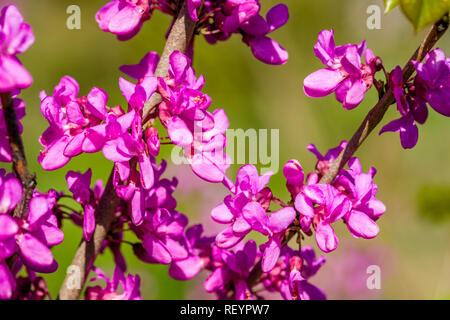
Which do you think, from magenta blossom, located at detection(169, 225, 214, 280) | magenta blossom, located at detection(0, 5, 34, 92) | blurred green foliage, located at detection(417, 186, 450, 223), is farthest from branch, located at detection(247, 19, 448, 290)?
blurred green foliage, located at detection(417, 186, 450, 223)

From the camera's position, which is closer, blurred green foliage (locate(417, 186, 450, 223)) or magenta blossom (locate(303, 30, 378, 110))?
magenta blossom (locate(303, 30, 378, 110))

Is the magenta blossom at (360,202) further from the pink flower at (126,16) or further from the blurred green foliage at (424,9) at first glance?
the pink flower at (126,16)

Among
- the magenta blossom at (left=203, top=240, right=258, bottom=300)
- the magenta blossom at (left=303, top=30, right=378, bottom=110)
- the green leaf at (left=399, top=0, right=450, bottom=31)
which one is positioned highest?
the green leaf at (left=399, top=0, right=450, bottom=31)

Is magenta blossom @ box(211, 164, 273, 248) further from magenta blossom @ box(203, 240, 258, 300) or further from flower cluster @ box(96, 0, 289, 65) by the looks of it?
flower cluster @ box(96, 0, 289, 65)

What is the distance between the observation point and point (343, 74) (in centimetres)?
130

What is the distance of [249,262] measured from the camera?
1.45 m

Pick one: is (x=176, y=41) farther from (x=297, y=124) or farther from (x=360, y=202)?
(x=297, y=124)

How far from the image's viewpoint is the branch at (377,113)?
44.5 inches

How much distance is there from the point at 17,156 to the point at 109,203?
1.03 feet

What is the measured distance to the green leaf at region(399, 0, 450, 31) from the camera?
3.00 feet

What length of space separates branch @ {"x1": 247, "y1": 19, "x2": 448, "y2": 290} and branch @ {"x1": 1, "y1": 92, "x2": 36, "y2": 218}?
581 millimetres

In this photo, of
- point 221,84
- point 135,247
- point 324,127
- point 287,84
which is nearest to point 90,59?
point 221,84

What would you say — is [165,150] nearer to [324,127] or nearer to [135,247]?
[324,127]

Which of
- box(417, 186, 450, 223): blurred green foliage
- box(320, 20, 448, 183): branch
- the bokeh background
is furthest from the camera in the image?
the bokeh background
